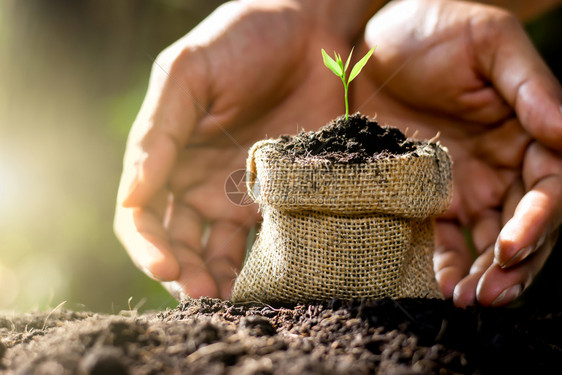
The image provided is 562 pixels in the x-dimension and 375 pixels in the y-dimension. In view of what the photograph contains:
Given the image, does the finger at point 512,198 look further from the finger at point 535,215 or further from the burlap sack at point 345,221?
the burlap sack at point 345,221

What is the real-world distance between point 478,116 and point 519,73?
29cm

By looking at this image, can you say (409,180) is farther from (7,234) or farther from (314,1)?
(7,234)

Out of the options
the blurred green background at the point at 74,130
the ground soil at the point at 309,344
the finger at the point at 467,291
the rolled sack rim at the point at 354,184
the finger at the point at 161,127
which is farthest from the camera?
the blurred green background at the point at 74,130

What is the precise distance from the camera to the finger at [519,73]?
117 cm

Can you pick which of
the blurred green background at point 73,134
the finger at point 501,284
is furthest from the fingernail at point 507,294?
the blurred green background at point 73,134

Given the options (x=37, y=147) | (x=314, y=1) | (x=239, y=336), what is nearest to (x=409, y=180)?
(x=239, y=336)

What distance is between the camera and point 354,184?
0.94 metres

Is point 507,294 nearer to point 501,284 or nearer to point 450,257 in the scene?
point 501,284

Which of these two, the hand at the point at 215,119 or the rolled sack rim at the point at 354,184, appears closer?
the rolled sack rim at the point at 354,184

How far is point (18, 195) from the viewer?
2.17 meters

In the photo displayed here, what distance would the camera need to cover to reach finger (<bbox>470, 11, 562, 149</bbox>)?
→ 1.17m

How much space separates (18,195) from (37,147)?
0.85 feet

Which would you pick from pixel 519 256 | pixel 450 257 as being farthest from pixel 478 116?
pixel 519 256

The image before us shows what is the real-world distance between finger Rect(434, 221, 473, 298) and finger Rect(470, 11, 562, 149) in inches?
17.7
